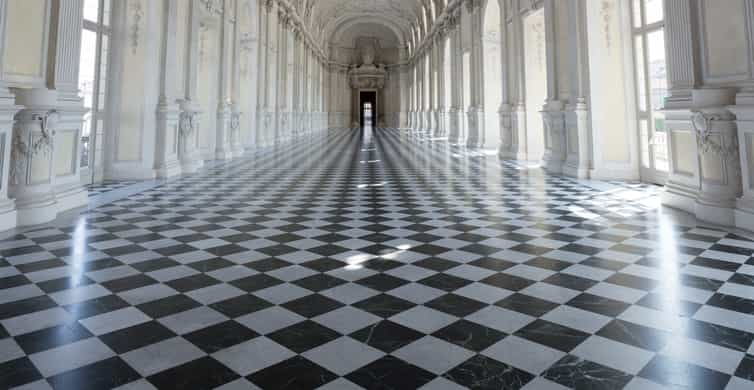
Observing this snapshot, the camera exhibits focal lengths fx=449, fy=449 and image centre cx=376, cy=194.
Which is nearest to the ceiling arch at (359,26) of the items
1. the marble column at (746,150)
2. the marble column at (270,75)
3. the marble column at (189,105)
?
the marble column at (270,75)

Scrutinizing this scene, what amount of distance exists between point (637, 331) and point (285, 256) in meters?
2.90

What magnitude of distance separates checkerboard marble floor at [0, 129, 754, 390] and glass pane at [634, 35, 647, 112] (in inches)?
135

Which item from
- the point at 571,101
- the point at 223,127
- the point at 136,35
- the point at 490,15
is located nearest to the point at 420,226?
the point at 571,101

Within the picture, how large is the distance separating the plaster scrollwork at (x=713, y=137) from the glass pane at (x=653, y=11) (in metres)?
3.43

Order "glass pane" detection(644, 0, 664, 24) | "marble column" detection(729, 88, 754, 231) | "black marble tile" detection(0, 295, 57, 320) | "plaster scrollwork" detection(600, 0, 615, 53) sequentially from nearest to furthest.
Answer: "black marble tile" detection(0, 295, 57, 320) → "marble column" detection(729, 88, 754, 231) → "glass pane" detection(644, 0, 664, 24) → "plaster scrollwork" detection(600, 0, 615, 53)

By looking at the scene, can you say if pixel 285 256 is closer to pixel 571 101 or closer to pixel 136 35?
pixel 136 35

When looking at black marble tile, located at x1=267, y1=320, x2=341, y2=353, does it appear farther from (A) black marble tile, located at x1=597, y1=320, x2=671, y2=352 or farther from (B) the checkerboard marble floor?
(A) black marble tile, located at x1=597, y1=320, x2=671, y2=352

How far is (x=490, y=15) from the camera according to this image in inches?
639

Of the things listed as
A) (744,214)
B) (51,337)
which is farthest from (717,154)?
(51,337)

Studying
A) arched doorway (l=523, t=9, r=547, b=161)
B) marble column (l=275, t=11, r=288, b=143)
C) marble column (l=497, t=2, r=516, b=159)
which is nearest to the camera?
arched doorway (l=523, t=9, r=547, b=161)

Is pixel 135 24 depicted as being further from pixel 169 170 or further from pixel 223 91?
pixel 223 91

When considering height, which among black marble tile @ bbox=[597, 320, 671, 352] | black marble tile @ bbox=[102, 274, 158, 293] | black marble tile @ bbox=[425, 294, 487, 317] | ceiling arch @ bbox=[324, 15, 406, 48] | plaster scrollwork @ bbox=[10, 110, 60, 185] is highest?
ceiling arch @ bbox=[324, 15, 406, 48]

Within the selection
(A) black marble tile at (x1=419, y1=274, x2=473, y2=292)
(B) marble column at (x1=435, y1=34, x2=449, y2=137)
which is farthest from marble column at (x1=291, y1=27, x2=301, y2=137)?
(A) black marble tile at (x1=419, y1=274, x2=473, y2=292)

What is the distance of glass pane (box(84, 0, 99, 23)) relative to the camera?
7981 millimetres
